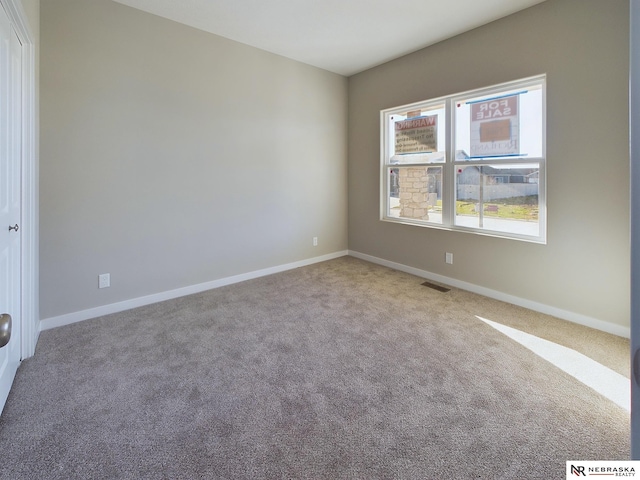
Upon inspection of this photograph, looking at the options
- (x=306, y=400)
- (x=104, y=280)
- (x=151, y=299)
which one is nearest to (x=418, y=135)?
(x=306, y=400)

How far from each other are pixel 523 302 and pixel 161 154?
12.6 feet

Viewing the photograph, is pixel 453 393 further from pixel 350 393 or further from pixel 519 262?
pixel 519 262

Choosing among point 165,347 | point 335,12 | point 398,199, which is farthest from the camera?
point 398,199

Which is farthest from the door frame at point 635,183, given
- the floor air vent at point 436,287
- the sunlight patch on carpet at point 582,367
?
the floor air vent at point 436,287

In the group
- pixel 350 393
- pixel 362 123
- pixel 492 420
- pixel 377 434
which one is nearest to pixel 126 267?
pixel 350 393

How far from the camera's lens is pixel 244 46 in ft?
12.6

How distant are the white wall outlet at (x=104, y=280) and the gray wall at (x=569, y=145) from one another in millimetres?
3557

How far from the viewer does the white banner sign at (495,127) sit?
129 inches

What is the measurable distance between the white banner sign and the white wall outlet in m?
3.86

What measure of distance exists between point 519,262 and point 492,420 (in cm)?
198

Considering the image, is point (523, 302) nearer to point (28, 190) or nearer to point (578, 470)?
point (578, 470)

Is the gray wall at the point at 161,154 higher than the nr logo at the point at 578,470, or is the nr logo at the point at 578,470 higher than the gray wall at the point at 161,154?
the gray wall at the point at 161,154

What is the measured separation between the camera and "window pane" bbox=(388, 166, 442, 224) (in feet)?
13.4

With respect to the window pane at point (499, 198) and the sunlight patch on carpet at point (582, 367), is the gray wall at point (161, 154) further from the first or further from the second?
the sunlight patch on carpet at point (582, 367)
